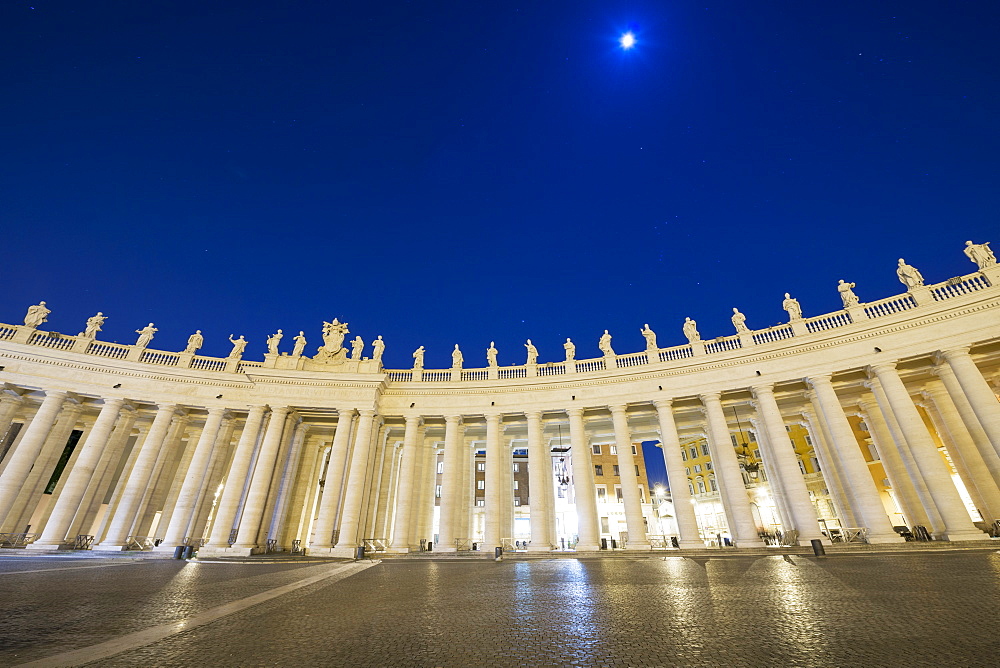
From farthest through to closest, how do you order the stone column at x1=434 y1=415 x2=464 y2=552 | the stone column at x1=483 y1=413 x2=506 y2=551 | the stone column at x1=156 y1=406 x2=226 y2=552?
the stone column at x1=434 y1=415 x2=464 y2=552
the stone column at x1=483 y1=413 x2=506 y2=551
the stone column at x1=156 y1=406 x2=226 y2=552

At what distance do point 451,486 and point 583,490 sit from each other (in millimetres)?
8812

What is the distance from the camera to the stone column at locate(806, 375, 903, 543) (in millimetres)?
20859

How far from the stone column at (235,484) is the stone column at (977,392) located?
4016 cm

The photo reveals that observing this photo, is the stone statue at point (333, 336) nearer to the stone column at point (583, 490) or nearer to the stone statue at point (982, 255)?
the stone column at point (583, 490)

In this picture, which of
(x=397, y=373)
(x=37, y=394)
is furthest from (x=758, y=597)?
(x=37, y=394)

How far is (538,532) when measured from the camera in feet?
82.9

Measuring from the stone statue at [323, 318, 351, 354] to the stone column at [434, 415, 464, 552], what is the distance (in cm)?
950

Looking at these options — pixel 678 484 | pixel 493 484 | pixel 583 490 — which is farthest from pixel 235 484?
pixel 678 484

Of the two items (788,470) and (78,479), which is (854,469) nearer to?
(788,470)

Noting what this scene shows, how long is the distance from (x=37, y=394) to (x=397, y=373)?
2295cm

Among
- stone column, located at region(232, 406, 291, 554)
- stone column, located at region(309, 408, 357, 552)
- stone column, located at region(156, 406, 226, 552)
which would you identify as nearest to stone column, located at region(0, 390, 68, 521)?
stone column, located at region(156, 406, 226, 552)

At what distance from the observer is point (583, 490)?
1025 inches

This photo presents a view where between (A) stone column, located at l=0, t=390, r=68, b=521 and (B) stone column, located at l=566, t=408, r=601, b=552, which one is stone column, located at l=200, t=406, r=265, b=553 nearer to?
(A) stone column, located at l=0, t=390, r=68, b=521

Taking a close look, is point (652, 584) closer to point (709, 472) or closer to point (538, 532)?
point (538, 532)
